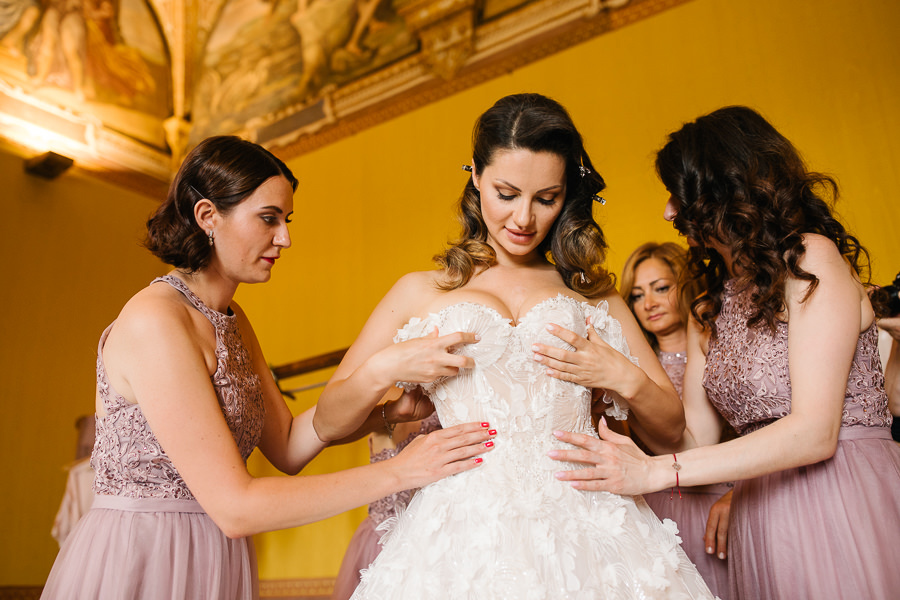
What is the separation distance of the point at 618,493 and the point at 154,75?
9198mm

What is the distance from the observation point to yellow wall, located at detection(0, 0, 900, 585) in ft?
16.4

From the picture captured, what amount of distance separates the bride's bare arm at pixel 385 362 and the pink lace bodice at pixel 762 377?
33.7 inches

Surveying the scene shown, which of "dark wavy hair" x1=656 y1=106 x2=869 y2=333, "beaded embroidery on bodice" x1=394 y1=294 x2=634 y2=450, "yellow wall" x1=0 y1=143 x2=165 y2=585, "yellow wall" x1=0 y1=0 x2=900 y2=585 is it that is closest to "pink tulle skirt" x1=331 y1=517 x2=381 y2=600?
"beaded embroidery on bodice" x1=394 y1=294 x2=634 y2=450

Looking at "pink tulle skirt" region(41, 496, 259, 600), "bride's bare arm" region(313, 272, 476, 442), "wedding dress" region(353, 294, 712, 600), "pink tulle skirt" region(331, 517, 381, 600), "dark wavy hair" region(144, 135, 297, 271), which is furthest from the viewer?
"pink tulle skirt" region(331, 517, 381, 600)

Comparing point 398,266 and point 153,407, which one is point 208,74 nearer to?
point 398,266

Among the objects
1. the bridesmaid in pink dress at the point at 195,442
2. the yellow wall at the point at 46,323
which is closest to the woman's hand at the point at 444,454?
the bridesmaid in pink dress at the point at 195,442

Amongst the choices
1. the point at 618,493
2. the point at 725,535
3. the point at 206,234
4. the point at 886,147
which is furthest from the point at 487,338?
the point at 886,147

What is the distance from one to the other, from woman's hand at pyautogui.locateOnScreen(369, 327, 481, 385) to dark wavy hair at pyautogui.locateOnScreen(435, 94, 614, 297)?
402 millimetres

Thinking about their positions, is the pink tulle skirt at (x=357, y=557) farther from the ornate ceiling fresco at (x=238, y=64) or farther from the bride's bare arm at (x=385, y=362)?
the ornate ceiling fresco at (x=238, y=64)

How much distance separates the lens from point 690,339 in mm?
2705

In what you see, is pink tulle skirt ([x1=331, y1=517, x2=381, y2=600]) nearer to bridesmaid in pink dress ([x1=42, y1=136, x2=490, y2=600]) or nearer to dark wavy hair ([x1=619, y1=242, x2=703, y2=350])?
bridesmaid in pink dress ([x1=42, y1=136, x2=490, y2=600])

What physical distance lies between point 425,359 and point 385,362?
0.13 meters

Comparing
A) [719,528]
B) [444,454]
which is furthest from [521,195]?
[719,528]

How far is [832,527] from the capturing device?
2.03 m
